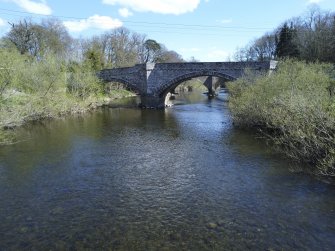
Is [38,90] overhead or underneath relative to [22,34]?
underneath

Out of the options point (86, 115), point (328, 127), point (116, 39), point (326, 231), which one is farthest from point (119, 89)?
point (326, 231)

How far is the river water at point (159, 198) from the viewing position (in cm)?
945

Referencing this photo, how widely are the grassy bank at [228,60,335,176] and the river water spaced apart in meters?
1.14

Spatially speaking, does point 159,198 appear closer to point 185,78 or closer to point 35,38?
point 185,78

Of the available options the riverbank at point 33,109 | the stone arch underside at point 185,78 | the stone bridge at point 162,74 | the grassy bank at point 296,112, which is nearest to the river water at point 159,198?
the grassy bank at point 296,112

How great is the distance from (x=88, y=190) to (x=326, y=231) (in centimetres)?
870

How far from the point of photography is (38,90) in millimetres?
30719

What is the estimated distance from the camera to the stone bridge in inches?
1527

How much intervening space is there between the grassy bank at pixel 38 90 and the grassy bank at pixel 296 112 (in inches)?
641

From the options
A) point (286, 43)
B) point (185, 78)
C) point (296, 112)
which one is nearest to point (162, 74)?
point (185, 78)

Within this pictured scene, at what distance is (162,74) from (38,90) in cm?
1709

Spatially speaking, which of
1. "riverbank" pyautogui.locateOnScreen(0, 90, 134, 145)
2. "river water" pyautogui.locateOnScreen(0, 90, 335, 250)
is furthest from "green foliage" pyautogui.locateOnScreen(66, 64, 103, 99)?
"river water" pyautogui.locateOnScreen(0, 90, 335, 250)

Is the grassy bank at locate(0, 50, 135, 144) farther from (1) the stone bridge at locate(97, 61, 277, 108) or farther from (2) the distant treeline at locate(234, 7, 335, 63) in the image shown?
(2) the distant treeline at locate(234, 7, 335, 63)

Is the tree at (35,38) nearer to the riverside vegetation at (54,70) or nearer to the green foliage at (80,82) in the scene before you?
the riverside vegetation at (54,70)
